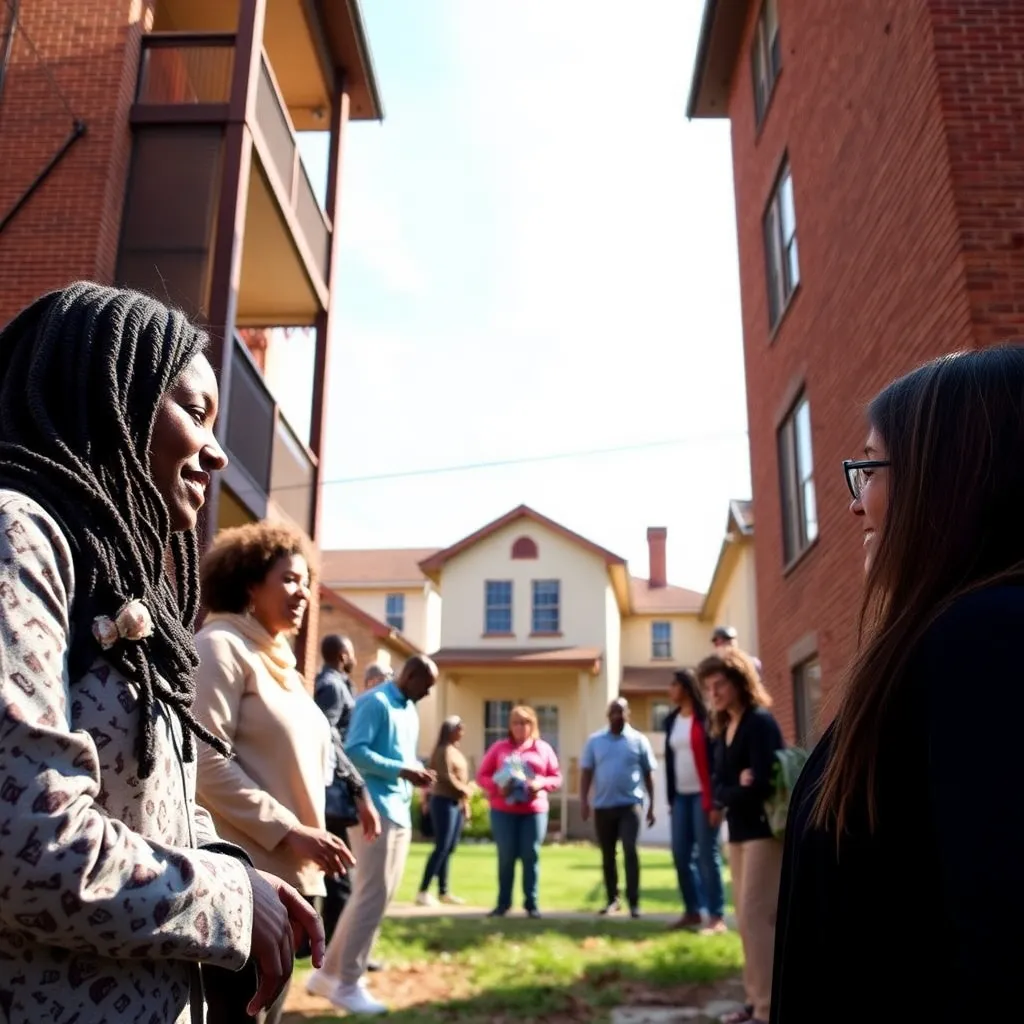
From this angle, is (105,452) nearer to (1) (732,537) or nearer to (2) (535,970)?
(2) (535,970)

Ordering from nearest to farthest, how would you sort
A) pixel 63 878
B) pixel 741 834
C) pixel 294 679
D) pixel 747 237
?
pixel 63 878
pixel 294 679
pixel 741 834
pixel 747 237

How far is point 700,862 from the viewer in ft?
30.1

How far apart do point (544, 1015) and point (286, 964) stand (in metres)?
4.66

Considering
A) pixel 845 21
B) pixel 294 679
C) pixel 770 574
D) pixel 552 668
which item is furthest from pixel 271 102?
pixel 552 668

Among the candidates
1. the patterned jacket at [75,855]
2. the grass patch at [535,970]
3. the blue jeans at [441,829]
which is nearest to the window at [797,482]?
the blue jeans at [441,829]

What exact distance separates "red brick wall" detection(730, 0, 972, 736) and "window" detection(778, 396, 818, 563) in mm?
218

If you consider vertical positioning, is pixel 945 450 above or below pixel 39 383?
below

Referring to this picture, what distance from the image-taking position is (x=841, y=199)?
31.1ft

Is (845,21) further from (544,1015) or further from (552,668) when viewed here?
(552,668)

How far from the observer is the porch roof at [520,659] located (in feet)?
109

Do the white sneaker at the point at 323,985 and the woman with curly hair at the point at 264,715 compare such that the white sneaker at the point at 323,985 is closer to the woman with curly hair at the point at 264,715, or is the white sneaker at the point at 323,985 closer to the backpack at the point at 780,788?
the woman with curly hair at the point at 264,715

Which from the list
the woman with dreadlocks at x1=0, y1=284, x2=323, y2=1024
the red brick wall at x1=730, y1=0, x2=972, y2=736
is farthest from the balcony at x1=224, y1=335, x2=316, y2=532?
the woman with dreadlocks at x1=0, y1=284, x2=323, y2=1024

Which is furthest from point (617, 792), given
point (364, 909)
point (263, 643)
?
point (263, 643)

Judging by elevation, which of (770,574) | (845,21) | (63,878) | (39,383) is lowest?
(63,878)
